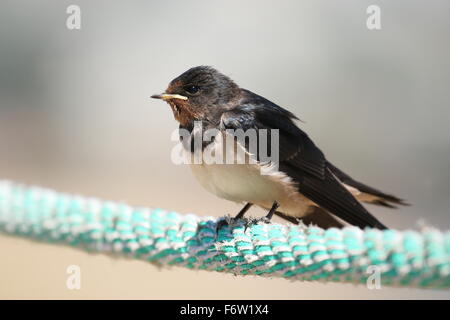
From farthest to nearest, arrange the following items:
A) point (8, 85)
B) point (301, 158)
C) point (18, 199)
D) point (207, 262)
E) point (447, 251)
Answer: point (8, 85) < point (301, 158) < point (18, 199) < point (207, 262) < point (447, 251)

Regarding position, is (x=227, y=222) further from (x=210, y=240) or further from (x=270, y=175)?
(x=270, y=175)

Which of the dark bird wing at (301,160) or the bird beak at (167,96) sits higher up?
the bird beak at (167,96)

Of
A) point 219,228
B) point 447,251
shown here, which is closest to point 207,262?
point 219,228

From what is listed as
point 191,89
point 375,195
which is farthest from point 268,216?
point 191,89

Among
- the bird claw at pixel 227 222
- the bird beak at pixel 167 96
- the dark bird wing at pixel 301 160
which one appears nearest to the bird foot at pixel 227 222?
the bird claw at pixel 227 222

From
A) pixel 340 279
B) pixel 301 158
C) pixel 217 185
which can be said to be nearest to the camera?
pixel 340 279

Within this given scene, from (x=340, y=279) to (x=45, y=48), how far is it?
32.1 feet

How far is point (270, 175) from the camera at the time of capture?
9.11 ft

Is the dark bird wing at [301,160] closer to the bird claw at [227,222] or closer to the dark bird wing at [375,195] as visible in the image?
the dark bird wing at [375,195]

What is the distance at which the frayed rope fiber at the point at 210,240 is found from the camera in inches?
63.9

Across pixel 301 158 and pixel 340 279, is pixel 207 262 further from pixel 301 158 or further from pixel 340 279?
pixel 301 158

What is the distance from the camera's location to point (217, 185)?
8.89 ft

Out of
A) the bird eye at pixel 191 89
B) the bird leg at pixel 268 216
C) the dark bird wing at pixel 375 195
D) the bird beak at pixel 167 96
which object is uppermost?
the bird eye at pixel 191 89

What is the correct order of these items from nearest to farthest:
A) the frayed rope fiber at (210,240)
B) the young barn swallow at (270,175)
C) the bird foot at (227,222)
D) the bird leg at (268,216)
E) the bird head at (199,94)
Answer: the frayed rope fiber at (210,240)
the bird foot at (227,222)
the bird leg at (268,216)
the young barn swallow at (270,175)
the bird head at (199,94)
